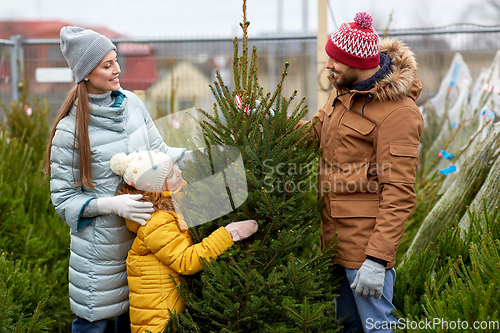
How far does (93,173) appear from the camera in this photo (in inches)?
86.6

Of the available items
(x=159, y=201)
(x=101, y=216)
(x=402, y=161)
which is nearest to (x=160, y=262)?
(x=159, y=201)

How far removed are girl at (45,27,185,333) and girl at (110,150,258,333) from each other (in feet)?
0.40

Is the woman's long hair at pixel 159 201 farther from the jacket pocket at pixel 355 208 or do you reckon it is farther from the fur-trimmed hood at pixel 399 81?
the fur-trimmed hood at pixel 399 81

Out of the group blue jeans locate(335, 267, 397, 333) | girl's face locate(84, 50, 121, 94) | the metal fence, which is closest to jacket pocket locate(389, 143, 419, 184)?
blue jeans locate(335, 267, 397, 333)

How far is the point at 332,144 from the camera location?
2.25 m

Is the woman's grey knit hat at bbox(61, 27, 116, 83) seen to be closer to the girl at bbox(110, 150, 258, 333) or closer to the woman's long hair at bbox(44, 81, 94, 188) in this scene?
the woman's long hair at bbox(44, 81, 94, 188)

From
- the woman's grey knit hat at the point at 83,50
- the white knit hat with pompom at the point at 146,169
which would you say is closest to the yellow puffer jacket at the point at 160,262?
the white knit hat with pompom at the point at 146,169

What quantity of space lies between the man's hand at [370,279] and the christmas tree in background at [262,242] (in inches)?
6.6

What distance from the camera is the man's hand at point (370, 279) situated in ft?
6.54

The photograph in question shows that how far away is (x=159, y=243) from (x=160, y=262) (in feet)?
0.48

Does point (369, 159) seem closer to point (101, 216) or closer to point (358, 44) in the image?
point (358, 44)

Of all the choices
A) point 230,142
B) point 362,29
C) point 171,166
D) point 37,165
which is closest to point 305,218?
point 230,142

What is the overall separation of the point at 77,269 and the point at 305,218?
4.19ft

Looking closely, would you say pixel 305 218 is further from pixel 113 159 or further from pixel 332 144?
pixel 113 159
